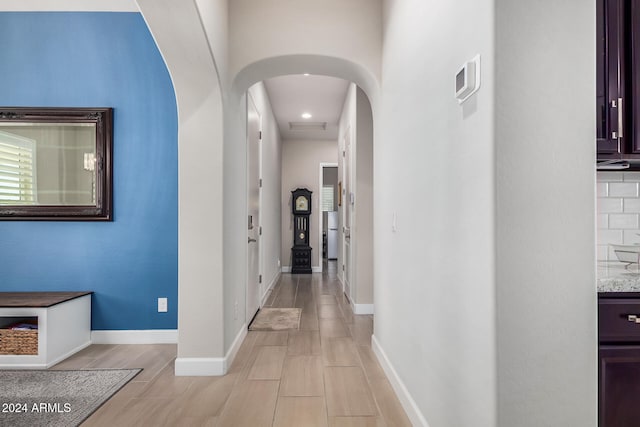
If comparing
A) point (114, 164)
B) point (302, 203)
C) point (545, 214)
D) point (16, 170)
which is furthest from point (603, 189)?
point (302, 203)

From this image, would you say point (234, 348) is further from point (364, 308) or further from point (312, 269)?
point (312, 269)

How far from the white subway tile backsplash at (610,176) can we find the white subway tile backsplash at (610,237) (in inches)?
10.3

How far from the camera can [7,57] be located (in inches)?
127

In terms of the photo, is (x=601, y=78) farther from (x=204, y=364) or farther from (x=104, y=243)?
(x=104, y=243)

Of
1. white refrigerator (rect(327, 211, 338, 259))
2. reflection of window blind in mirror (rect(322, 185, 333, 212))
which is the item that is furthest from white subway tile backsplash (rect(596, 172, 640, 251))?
reflection of window blind in mirror (rect(322, 185, 333, 212))

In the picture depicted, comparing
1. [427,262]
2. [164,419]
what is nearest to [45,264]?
[164,419]

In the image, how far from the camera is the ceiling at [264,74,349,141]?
15.9 feet

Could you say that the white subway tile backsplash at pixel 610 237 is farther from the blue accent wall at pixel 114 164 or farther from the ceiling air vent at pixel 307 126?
the ceiling air vent at pixel 307 126

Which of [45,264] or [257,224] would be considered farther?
[257,224]

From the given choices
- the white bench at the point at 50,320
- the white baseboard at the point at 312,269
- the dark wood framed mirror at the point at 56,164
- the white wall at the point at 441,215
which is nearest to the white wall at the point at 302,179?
the white baseboard at the point at 312,269

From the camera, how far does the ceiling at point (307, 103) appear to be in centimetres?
484

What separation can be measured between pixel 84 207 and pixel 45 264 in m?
0.57

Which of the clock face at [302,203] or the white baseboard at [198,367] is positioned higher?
the clock face at [302,203]

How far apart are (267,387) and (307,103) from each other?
4267 mm
